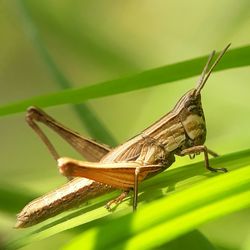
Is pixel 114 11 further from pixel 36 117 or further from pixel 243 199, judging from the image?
pixel 243 199

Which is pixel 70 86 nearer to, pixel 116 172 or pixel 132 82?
pixel 116 172

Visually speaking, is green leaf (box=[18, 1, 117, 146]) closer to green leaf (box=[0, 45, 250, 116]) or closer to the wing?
the wing

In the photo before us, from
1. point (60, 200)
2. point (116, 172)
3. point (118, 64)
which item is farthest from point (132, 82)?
point (118, 64)

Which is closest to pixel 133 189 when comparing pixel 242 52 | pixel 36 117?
pixel 36 117

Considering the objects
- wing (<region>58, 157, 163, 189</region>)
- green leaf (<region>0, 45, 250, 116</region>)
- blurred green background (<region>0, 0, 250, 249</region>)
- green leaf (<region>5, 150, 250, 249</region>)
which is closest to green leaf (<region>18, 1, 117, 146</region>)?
blurred green background (<region>0, 0, 250, 249</region>)

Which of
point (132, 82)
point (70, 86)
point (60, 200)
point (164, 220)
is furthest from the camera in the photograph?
point (70, 86)
